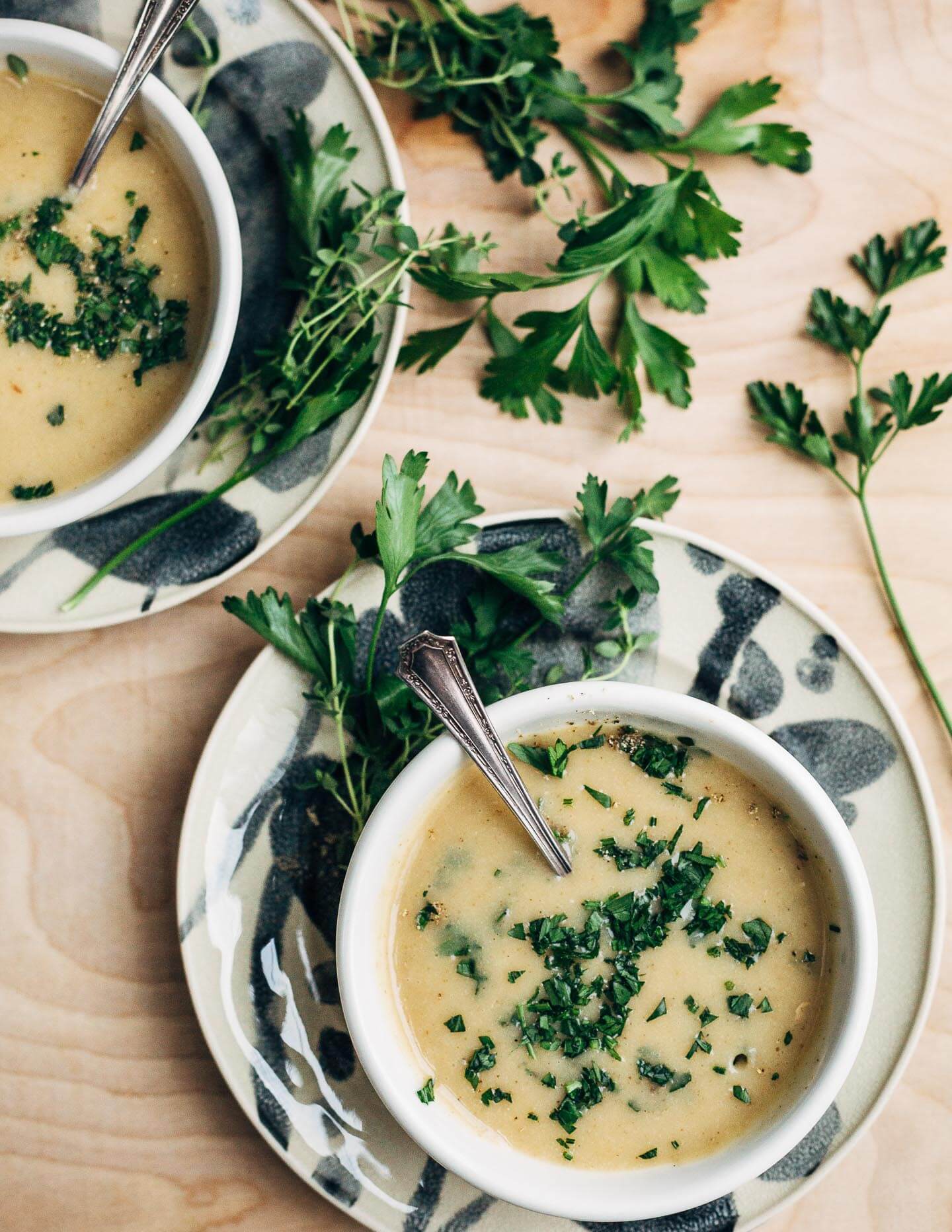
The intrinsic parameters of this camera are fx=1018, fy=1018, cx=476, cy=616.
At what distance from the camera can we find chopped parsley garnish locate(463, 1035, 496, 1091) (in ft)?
4.51

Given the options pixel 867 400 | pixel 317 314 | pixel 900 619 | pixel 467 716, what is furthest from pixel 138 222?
pixel 900 619

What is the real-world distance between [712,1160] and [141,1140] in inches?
34.4

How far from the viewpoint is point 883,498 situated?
166 centimetres

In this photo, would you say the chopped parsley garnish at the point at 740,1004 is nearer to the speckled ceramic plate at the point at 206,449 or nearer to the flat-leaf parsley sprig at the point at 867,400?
the flat-leaf parsley sprig at the point at 867,400

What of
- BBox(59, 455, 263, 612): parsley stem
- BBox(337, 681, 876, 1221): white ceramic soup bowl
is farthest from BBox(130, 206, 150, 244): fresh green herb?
BBox(337, 681, 876, 1221): white ceramic soup bowl

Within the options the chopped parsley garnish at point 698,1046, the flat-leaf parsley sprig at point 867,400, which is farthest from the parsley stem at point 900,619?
the chopped parsley garnish at point 698,1046

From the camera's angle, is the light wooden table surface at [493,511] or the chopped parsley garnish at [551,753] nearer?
the chopped parsley garnish at [551,753]

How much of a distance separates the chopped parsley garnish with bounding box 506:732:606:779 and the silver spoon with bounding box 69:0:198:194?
38.2 inches

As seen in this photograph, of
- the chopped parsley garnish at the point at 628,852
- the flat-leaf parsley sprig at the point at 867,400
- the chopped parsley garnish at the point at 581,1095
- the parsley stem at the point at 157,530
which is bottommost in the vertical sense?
the chopped parsley garnish at the point at 581,1095

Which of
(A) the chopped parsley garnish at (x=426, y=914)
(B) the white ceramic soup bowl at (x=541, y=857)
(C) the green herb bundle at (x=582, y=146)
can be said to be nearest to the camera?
(B) the white ceramic soup bowl at (x=541, y=857)

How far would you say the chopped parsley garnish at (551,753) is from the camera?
1.35m

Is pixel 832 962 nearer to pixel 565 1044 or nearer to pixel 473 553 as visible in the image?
pixel 565 1044

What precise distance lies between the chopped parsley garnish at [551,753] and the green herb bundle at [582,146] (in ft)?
1.72

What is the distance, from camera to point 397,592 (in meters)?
1.48
